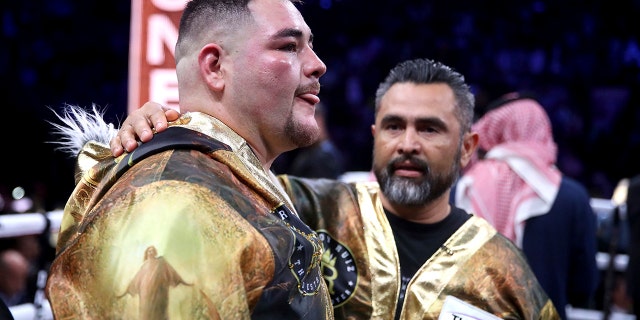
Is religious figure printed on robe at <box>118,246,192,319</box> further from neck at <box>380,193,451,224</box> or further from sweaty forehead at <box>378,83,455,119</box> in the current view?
sweaty forehead at <box>378,83,455,119</box>

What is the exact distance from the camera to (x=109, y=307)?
3.63 feet

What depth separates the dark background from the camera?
→ 8.59 m

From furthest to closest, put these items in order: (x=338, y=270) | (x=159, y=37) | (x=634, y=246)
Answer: (x=634, y=246) < (x=159, y=37) < (x=338, y=270)

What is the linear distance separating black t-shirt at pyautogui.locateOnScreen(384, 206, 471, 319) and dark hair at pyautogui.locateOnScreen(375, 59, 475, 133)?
289 millimetres

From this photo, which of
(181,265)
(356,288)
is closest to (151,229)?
(181,265)

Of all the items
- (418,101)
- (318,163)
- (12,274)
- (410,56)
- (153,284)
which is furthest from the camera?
(410,56)

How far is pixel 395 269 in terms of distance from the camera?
194cm

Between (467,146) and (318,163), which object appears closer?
(467,146)

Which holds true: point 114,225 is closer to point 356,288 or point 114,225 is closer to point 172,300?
point 172,300

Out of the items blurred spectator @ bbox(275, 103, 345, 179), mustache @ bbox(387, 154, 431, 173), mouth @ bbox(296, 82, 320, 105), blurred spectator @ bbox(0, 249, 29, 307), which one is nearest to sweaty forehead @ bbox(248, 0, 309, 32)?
mouth @ bbox(296, 82, 320, 105)

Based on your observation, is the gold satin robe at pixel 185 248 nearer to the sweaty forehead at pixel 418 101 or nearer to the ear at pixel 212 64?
the ear at pixel 212 64

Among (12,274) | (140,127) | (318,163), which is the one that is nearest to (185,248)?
(140,127)

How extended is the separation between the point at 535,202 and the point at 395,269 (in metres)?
1.35

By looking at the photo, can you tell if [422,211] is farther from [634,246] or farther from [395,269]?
[634,246]
